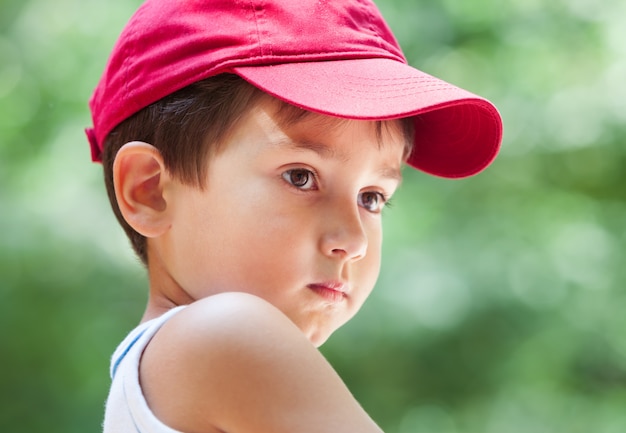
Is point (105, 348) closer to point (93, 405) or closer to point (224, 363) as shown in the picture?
point (93, 405)

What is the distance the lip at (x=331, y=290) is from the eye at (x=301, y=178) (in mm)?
84

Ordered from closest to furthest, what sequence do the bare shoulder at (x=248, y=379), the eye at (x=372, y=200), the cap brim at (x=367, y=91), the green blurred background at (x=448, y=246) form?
the bare shoulder at (x=248, y=379) → the cap brim at (x=367, y=91) → the eye at (x=372, y=200) → the green blurred background at (x=448, y=246)

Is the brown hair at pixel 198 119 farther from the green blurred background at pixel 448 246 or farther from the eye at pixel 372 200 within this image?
the green blurred background at pixel 448 246

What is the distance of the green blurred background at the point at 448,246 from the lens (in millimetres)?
1905

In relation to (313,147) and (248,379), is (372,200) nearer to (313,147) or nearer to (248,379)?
(313,147)

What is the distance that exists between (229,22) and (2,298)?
126 centimetres

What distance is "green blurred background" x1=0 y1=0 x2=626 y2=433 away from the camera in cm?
191

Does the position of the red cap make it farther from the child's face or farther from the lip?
the lip

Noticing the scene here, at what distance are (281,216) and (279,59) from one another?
13 centimetres

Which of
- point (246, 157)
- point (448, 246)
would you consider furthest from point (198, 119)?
point (448, 246)

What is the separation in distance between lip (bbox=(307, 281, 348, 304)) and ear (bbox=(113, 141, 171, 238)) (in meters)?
0.15

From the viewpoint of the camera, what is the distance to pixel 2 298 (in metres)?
1.90

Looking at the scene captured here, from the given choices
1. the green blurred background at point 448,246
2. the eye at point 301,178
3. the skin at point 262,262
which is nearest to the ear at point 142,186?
the skin at point 262,262

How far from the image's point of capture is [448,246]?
6.64 ft
